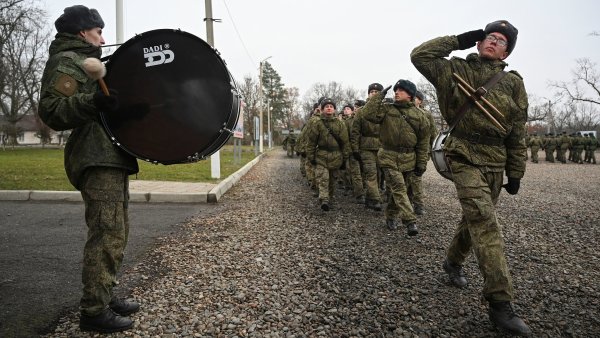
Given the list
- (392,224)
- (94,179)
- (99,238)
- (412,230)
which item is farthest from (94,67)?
(392,224)

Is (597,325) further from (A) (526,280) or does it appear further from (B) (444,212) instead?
(B) (444,212)

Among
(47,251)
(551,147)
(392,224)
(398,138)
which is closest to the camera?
(47,251)

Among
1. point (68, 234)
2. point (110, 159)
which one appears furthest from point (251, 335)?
point (68, 234)

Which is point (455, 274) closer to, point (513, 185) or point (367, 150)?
point (513, 185)

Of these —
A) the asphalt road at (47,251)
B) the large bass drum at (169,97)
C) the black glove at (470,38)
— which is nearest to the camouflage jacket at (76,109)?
the large bass drum at (169,97)

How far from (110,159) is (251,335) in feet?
4.68

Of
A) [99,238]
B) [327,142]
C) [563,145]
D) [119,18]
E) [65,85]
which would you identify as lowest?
[99,238]

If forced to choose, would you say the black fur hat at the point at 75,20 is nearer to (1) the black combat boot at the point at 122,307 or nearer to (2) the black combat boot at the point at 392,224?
(1) the black combat boot at the point at 122,307

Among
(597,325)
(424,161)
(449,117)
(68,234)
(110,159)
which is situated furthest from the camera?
(424,161)

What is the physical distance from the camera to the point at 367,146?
7199 millimetres

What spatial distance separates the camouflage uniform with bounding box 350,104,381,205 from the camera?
22.5ft

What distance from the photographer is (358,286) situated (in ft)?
11.0

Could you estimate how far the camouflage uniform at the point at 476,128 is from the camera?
2949 millimetres

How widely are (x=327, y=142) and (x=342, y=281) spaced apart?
12.9ft
